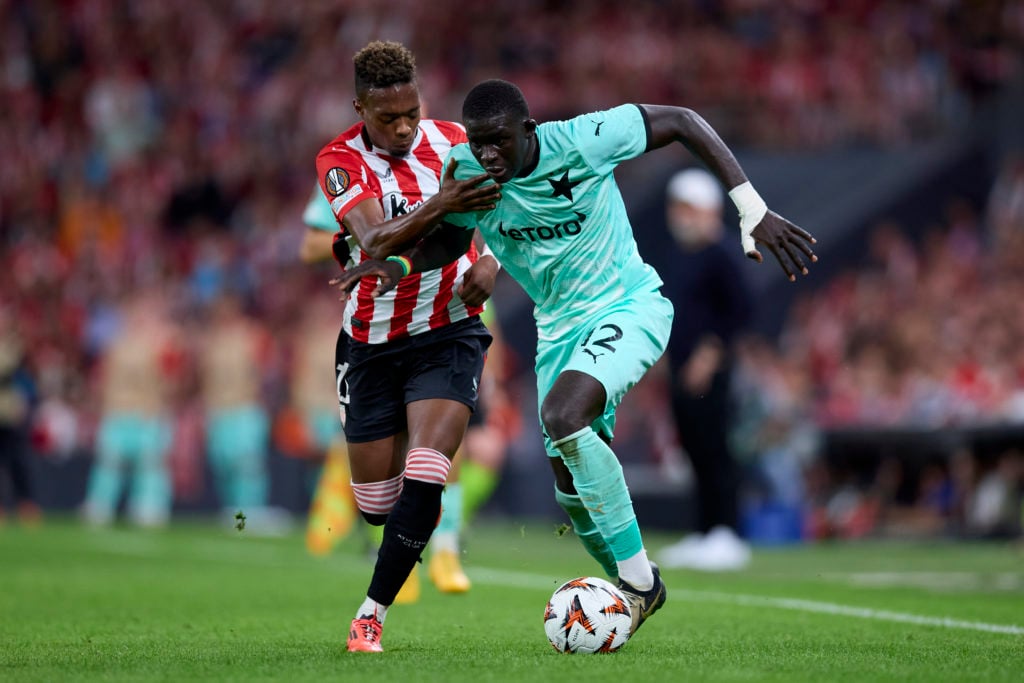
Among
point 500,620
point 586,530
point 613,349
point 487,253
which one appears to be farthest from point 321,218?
point 613,349

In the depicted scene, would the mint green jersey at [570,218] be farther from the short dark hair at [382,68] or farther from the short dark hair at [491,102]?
the short dark hair at [382,68]

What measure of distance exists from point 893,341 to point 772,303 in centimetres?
381

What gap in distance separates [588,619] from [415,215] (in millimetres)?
1670

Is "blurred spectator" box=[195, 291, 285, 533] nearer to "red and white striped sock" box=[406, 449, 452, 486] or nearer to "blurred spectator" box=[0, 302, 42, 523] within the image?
"blurred spectator" box=[0, 302, 42, 523]

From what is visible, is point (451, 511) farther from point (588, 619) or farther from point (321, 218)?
point (588, 619)

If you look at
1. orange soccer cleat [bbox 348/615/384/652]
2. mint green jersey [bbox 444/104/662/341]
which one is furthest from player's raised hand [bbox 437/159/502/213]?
orange soccer cleat [bbox 348/615/384/652]

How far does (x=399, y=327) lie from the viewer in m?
6.56

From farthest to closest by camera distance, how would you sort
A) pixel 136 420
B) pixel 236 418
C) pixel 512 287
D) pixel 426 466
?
1. pixel 512 287
2. pixel 136 420
3. pixel 236 418
4. pixel 426 466

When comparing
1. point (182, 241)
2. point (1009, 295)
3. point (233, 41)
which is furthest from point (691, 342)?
point (233, 41)

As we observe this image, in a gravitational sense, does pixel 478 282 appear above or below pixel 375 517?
above

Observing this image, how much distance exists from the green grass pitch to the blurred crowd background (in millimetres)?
2128

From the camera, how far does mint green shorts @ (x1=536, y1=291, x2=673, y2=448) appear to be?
6.06 metres

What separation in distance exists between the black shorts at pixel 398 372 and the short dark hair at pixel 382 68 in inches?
41.6

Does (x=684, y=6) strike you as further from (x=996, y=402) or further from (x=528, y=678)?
(x=528, y=678)
